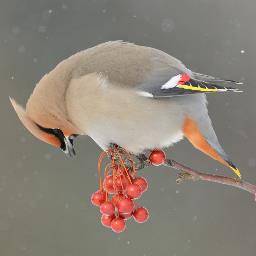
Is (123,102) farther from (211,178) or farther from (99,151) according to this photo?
(99,151)

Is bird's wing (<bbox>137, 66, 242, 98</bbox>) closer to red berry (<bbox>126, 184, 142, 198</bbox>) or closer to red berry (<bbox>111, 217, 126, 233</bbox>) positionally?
red berry (<bbox>126, 184, 142, 198</bbox>)

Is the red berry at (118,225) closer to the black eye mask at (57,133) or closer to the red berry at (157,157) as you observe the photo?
the red berry at (157,157)

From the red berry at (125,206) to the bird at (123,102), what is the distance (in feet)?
0.83

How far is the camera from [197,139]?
10.5ft

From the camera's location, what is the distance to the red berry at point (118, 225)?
3.15 metres

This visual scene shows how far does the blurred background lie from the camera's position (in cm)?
639

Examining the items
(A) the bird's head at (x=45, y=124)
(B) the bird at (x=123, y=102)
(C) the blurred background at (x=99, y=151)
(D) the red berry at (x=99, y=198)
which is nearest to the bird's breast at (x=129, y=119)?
(B) the bird at (x=123, y=102)

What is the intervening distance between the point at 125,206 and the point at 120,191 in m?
0.10

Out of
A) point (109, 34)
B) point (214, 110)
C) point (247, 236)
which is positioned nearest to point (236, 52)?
point (214, 110)

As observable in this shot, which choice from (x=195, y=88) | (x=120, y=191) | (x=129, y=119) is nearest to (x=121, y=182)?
(x=120, y=191)

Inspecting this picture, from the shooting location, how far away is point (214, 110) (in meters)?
6.31

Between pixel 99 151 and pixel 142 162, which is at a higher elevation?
pixel 142 162

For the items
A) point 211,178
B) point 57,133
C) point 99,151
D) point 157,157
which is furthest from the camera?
point 99,151

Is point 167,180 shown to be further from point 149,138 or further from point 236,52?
point 149,138
